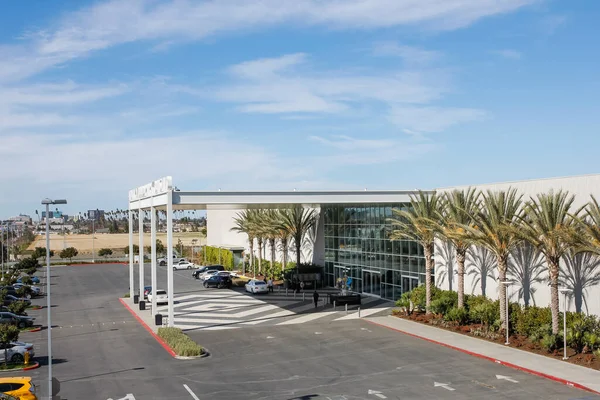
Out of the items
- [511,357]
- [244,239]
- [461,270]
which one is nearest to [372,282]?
[461,270]

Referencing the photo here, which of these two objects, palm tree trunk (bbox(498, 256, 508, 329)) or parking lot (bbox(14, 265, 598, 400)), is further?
palm tree trunk (bbox(498, 256, 508, 329))

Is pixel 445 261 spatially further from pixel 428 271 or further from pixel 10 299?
pixel 10 299

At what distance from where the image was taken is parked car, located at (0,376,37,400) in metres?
21.0

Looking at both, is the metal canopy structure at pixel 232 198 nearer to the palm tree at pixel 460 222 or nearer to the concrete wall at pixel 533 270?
the concrete wall at pixel 533 270

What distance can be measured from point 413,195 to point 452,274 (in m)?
5.47

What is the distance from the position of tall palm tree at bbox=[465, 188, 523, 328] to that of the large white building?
1156 mm

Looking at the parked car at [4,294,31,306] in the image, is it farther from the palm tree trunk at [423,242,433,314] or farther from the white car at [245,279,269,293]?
the palm tree trunk at [423,242,433,314]

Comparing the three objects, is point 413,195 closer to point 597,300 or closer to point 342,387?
point 597,300

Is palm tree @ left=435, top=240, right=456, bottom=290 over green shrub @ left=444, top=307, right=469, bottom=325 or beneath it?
over

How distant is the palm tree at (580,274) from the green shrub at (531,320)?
149 cm

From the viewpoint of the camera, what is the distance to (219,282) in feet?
200

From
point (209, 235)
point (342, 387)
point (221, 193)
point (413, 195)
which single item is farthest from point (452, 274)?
point (209, 235)

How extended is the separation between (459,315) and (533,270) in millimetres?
5158

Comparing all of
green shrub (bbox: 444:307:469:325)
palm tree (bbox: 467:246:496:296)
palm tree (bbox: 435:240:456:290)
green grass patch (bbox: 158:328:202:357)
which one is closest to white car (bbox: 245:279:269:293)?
palm tree (bbox: 435:240:456:290)
